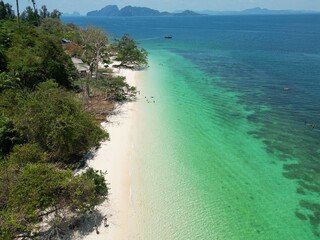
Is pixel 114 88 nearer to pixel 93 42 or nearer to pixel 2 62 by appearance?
pixel 2 62

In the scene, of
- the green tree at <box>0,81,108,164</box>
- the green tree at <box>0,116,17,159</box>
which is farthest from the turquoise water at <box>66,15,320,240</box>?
the green tree at <box>0,116,17,159</box>

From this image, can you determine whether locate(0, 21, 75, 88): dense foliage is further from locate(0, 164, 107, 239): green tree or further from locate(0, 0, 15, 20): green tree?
locate(0, 0, 15, 20): green tree

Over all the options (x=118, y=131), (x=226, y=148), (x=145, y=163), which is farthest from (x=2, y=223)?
(x=226, y=148)

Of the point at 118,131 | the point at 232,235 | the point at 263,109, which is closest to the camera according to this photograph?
the point at 232,235

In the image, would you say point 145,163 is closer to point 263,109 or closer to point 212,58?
point 263,109

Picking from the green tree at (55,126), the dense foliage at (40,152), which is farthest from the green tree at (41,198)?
the green tree at (55,126)
